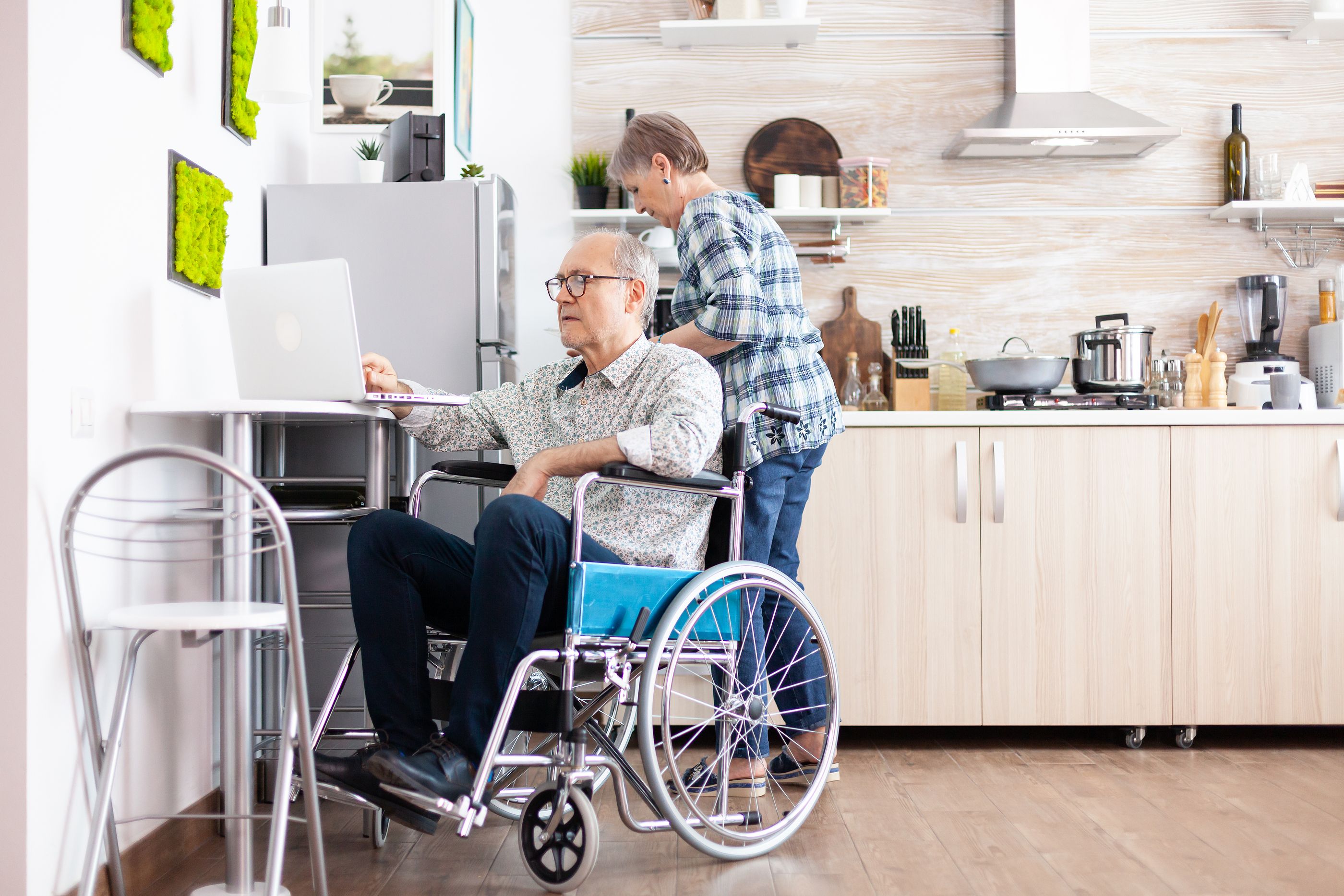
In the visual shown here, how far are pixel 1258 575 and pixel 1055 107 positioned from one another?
1433mm

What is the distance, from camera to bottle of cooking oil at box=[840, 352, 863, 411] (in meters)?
3.38

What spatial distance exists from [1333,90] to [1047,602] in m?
1.92

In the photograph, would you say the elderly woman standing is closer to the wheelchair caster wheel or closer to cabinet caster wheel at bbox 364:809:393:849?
the wheelchair caster wheel

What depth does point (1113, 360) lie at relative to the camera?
10.2 feet

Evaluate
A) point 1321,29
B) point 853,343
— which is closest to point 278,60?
point 853,343

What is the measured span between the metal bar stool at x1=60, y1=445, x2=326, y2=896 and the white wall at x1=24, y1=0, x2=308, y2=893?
51mm

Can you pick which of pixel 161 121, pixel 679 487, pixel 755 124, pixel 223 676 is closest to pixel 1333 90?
pixel 755 124

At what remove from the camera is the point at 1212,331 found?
3346 millimetres

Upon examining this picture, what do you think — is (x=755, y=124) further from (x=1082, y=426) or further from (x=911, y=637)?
(x=911, y=637)

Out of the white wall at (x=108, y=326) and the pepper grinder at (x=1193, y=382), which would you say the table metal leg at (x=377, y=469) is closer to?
the white wall at (x=108, y=326)

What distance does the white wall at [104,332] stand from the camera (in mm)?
1651

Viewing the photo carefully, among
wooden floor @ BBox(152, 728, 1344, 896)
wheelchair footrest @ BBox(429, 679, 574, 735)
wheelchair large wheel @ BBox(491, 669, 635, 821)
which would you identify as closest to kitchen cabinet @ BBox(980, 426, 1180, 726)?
wooden floor @ BBox(152, 728, 1344, 896)

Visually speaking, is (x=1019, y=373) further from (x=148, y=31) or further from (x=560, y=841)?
(x=148, y=31)

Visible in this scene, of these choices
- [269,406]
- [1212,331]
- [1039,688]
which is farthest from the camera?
[1212,331]
